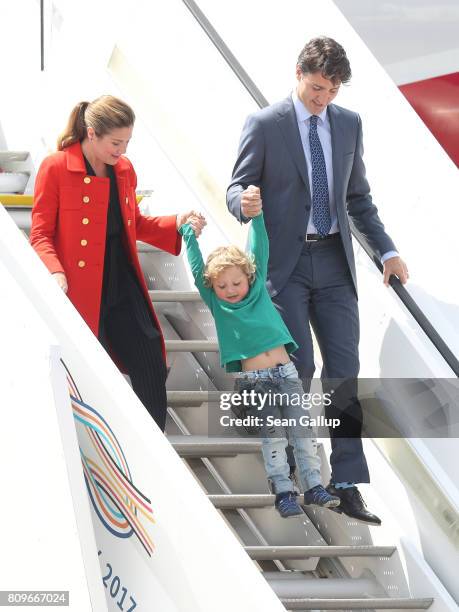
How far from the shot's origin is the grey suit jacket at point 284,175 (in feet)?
13.4

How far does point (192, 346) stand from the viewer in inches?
179

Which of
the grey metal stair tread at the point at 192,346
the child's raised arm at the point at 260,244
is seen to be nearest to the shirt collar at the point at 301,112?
the child's raised arm at the point at 260,244

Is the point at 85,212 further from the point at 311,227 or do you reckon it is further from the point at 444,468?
the point at 444,468

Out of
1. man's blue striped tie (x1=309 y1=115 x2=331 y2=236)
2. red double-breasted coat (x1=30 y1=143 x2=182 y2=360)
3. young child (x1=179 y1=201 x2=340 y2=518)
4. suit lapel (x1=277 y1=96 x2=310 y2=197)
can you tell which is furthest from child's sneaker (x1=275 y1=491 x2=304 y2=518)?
suit lapel (x1=277 y1=96 x2=310 y2=197)

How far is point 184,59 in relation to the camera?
214 inches

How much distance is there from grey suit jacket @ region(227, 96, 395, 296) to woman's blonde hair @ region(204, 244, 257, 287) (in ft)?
0.41

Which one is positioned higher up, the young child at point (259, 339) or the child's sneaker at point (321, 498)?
the young child at point (259, 339)

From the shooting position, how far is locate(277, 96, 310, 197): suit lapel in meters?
4.12

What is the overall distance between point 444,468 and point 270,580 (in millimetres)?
679

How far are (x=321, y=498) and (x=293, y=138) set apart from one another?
1.17 metres

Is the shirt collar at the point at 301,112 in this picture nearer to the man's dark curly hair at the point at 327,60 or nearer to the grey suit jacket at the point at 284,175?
the grey suit jacket at the point at 284,175

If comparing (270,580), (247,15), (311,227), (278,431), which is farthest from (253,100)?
(270,580)

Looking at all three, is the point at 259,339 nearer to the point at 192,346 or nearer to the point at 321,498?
the point at 321,498

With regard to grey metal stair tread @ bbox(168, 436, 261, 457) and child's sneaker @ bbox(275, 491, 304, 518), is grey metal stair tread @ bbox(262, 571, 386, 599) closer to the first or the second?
child's sneaker @ bbox(275, 491, 304, 518)
